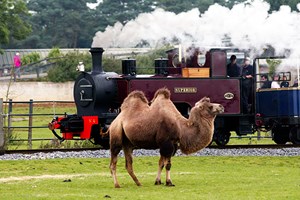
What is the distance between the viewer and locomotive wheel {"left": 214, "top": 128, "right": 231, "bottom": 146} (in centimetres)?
2917

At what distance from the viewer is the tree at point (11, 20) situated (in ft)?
222

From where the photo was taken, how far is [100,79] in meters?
28.1

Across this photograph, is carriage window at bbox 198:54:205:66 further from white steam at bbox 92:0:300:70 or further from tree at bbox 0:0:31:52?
tree at bbox 0:0:31:52

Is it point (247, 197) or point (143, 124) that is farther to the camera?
point (143, 124)

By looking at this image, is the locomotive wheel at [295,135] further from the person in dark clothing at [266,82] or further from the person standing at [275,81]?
the person in dark clothing at [266,82]

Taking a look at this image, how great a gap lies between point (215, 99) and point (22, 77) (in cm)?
3404

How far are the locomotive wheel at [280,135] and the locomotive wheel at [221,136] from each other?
6.34ft

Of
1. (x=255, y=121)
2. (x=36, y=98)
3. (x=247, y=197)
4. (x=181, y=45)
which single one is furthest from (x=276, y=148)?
(x=36, y=98)

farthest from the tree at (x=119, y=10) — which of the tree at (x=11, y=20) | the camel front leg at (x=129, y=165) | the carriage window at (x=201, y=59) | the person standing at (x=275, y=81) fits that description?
the camel front leg at (x=129, y=165)

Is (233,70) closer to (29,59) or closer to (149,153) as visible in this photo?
(149,153)

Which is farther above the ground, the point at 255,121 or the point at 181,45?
the point at 181,45

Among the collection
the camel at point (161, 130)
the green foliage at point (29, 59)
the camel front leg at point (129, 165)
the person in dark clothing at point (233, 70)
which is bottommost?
the camel front leg at point (129, 165)

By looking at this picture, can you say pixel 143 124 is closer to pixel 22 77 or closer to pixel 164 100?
pixel 164 100

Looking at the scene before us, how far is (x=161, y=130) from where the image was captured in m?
18.4
